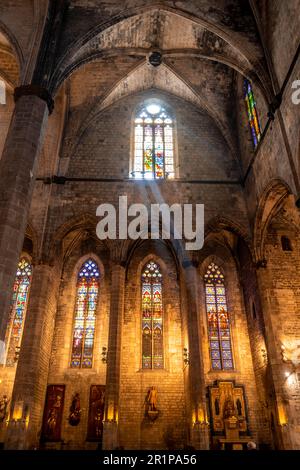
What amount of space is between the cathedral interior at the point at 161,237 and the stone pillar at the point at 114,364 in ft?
0.18

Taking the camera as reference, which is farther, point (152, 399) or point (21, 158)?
point (152, 399)

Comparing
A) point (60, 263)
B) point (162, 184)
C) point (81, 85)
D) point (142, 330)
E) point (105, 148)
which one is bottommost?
point (142, 330)

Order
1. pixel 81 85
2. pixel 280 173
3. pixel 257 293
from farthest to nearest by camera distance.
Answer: pixel 81 85, pixel 257 293, pixel 280 173

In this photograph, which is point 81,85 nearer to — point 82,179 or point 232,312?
point 82,179

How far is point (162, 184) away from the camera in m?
15.6

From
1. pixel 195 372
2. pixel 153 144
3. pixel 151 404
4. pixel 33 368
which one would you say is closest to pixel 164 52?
pixel 153 144

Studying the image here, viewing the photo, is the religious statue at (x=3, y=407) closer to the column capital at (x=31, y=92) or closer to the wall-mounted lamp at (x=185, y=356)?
the wall-mounted lamp at (x=185, y=356)

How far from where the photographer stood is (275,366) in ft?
40.6

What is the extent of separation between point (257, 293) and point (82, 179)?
8.59 metres

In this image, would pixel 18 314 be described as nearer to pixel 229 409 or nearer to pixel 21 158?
pixel 21 158

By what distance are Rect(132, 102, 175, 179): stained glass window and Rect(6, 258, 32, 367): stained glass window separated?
6.74 m

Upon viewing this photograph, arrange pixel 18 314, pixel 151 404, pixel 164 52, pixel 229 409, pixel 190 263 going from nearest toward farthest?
1. pixel 229 409
2. pixel 151 404
3. pixel 190 263
4. pixel 164 52
5. pixel 18 314

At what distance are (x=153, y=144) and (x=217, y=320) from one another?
8.58 m

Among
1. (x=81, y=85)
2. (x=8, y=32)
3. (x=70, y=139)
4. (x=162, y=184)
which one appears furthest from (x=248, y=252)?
(x=8, y=32)
